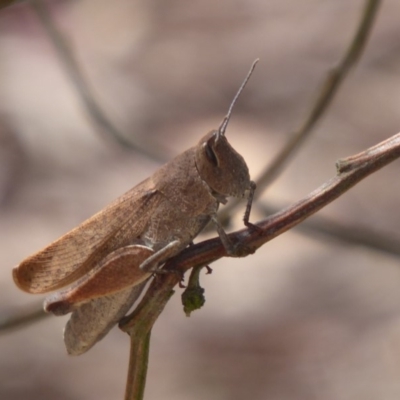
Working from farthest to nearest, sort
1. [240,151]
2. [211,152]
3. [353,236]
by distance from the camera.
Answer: [240,151] → [353,236] → [211,152]

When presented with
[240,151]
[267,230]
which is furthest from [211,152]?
[240,151]

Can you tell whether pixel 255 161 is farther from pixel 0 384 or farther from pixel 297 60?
pixel 0 384

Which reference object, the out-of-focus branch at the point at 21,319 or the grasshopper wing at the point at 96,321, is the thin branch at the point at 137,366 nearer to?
the grasshopper wing at the point at 96,321

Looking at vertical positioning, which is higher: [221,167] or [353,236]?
[221,167]

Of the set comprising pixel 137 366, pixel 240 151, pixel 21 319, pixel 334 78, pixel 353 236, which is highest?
pixel 240 151

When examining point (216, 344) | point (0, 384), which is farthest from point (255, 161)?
point (0, 384)

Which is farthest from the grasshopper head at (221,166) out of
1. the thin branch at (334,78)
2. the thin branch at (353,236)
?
the thin branch at (353,236)

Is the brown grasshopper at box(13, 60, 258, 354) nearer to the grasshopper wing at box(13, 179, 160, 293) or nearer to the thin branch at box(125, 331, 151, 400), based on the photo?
the grasshopper wing at box(13, 179, 160, 293)

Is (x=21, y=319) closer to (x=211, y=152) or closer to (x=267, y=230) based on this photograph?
(x=211, y=152)
